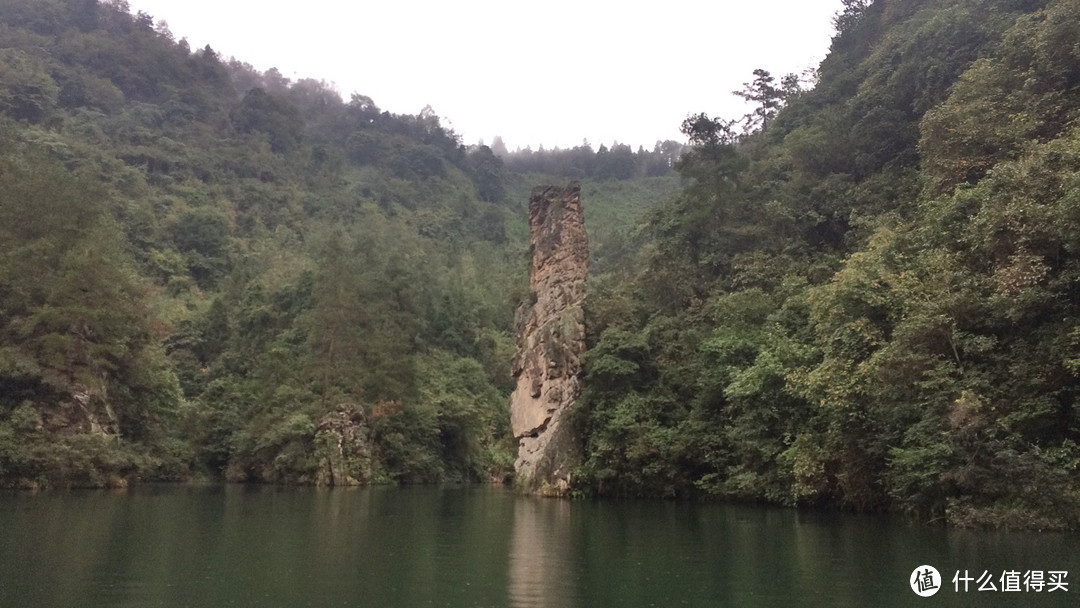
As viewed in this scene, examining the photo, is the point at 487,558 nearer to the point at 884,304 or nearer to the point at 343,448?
the point at 884,304

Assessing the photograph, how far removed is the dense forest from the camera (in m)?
17.8

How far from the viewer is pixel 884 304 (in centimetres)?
2022

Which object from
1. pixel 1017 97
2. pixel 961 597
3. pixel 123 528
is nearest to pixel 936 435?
pixel 961 597

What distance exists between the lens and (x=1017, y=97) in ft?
77.3

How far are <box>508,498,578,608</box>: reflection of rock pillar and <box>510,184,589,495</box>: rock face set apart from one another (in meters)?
9.38

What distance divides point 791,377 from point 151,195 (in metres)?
58.7

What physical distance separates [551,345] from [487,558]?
19.2 m

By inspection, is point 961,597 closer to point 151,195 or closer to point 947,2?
point 947,2

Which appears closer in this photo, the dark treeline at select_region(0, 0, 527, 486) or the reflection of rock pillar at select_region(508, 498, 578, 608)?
the reflection of rock pillar at select_region(508, 498, 578, 608)

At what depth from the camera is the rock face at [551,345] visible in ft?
99.8
